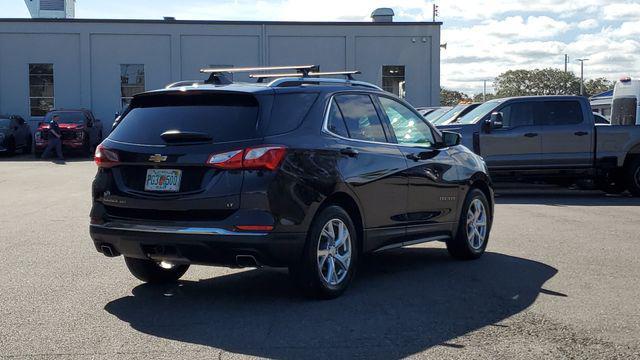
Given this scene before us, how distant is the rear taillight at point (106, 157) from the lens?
6.10m

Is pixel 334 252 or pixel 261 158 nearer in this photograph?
pixel 261 158

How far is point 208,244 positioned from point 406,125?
2.69 metres

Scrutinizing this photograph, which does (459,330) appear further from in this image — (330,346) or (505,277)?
(505,277)

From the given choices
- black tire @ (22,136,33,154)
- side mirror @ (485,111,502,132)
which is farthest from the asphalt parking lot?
black tire @ (22,136,33,154)

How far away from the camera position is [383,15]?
40.2 meters

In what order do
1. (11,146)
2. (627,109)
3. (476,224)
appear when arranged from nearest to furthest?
(476,224) → (627,109) → (11,146)

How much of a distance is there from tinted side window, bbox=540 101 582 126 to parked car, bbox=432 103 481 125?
1.78m

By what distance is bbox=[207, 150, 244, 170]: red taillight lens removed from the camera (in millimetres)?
5633

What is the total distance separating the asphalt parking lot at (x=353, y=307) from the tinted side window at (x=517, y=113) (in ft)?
19.7

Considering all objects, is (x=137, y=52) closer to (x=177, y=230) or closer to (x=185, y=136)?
(x=185, y=136)

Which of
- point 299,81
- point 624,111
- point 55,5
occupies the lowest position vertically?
point 624,111

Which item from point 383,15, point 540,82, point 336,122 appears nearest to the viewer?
point 336,122

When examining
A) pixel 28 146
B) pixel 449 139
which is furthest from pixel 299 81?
pixel 28 146

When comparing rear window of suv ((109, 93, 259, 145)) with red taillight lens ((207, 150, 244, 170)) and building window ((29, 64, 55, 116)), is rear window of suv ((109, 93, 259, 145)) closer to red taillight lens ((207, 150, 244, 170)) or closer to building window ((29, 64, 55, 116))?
red taillight lens ((207, 150, 244, 170))
